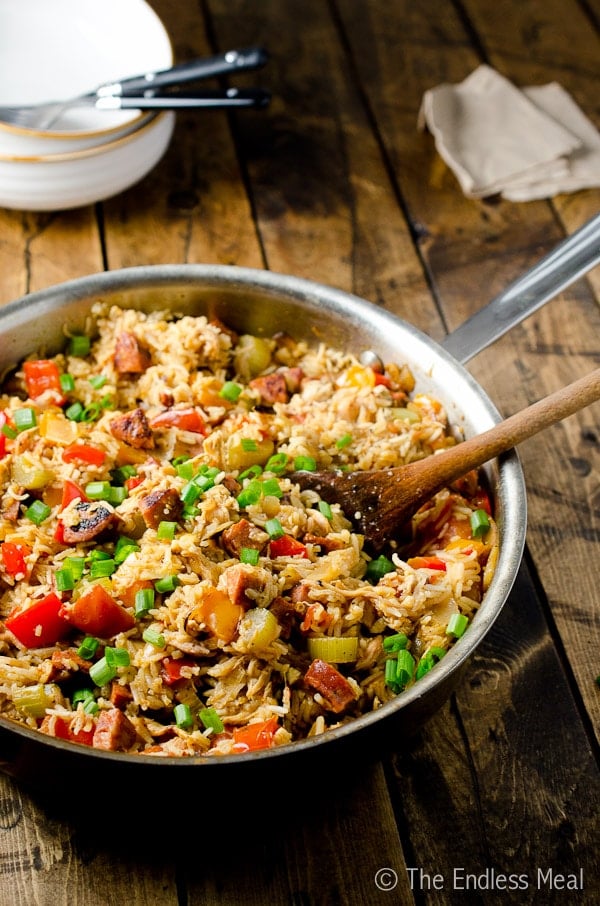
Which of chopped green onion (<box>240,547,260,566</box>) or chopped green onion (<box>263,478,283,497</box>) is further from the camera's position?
chopped green onion (<box>263,478,283,497</box>)

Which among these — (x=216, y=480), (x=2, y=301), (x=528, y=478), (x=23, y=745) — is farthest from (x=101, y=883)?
(x=2, y=301)

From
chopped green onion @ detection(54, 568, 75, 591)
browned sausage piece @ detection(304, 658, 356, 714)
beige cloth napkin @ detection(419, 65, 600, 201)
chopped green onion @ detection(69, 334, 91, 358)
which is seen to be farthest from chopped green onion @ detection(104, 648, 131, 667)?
beige cloth napkin @ detection(419, 65, 600, 201)

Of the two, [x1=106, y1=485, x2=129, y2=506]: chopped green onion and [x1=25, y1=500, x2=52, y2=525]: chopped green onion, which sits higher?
[x1=25, y1=500, x2=52, y2=525]: chopped green onion

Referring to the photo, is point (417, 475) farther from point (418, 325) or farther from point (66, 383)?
point (418, 325)

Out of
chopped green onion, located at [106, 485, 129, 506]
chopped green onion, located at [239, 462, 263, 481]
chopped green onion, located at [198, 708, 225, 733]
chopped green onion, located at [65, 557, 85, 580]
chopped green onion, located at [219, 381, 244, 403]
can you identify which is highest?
chopped green onion, located at [65, 557, 85, 580]

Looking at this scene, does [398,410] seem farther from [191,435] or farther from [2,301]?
[2,301]

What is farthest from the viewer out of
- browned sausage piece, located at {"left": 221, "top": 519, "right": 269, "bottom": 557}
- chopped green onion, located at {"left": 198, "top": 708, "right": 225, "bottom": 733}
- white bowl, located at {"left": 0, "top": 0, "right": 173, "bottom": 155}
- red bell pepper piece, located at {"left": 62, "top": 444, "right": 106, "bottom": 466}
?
white bowl, located at {"left": 0, "top": 0, "right": 173, "bottom": 155}

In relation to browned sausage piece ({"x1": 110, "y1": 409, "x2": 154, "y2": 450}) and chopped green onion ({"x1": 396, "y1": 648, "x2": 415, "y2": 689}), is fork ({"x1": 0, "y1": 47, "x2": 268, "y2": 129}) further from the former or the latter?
chopped green onion ({"x1": 396, "y1": 648, "x2": 415, "y2": 689})

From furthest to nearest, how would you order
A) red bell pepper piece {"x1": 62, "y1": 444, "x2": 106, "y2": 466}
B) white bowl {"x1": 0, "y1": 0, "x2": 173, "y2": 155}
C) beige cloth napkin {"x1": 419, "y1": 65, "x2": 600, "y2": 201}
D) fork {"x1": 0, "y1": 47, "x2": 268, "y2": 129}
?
beige cloth napkin {"x1": 419, "y1": 65, "x2": 600, "y2": 201} < white bowl {"x1": 0, "y1": 0, "x2": 173, "y2": 155} < fork {"x1": 0, "y1": 47, "x2": 268, "y2": 129} < red bell pepper piece {"x1": 62, "y1": 444, "x2": 106, "y2": 466}
